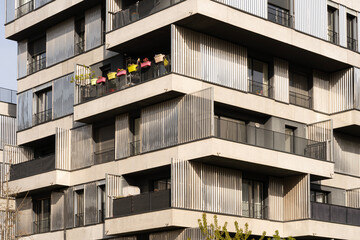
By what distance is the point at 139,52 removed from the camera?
142ft

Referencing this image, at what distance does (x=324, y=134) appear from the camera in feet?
143

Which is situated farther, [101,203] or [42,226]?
[42,226]

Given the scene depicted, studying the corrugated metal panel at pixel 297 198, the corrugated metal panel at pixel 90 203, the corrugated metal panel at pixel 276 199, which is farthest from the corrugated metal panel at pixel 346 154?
the corrugated metal panel at pixel 90 203

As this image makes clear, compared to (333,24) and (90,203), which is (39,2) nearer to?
(90,203)

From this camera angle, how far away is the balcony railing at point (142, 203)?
3844 centimetres

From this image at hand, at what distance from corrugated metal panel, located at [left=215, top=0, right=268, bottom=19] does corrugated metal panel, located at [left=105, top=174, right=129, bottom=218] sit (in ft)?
31.9

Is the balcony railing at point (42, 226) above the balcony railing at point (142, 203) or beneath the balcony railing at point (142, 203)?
beneath

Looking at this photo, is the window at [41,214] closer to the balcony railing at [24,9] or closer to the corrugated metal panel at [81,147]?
the corrugated metal panel at [81,147]

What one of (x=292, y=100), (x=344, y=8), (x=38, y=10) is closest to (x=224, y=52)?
(x=292, y=100)

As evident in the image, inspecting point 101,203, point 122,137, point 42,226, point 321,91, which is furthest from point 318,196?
point 42,226

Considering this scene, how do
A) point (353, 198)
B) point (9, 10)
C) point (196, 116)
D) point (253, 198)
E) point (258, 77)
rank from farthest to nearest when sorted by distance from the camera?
1. point (9, 10)
2. point (353, 198)
3. point (258, 77)
4. point (253, 198)
5. point (196, 116)

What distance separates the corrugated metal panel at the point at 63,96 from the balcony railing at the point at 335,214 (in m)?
13.7

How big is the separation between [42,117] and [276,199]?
1433 cm

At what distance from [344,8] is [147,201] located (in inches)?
630
